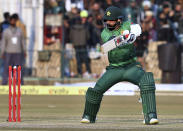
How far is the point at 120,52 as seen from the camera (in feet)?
40.2

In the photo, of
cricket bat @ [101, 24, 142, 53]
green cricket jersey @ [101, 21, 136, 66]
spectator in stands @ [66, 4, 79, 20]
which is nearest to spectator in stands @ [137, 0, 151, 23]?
spectator in stands @ [66, 4, 79, 20]

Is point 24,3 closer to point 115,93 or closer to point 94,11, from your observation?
point 94,11

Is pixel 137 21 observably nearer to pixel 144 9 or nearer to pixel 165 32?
pixel 144 9

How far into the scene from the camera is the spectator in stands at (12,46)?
23688 millimetres

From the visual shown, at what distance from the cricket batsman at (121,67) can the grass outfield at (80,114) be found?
1.21 ft

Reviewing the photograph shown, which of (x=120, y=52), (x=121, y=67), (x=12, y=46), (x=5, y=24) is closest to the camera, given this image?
(x=120, y=52)

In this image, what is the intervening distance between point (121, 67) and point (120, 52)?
282 millimetres

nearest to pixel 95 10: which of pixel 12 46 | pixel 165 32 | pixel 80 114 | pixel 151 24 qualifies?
pixel 151 24

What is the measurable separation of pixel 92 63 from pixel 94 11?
71.3 inches

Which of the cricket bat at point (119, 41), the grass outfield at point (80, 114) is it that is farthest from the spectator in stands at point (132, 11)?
the cricket bat at point (119, 41)

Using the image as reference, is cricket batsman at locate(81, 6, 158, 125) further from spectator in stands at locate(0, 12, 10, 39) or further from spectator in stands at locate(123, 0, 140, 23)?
spectator in stands at locate(0, 12, 10, 39)

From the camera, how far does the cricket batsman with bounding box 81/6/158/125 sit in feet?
39.8

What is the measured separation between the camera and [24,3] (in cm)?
2592

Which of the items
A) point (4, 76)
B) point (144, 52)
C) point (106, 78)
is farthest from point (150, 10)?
point (106, 78)
